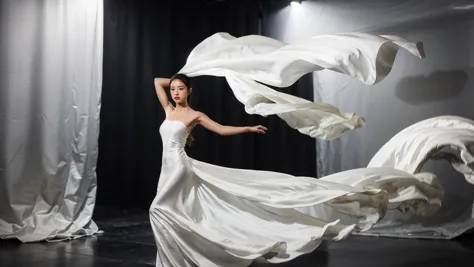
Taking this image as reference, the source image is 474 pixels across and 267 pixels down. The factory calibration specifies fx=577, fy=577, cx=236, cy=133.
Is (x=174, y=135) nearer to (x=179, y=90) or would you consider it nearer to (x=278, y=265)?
(x=179, y=90)

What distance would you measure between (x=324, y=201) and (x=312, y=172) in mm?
2919

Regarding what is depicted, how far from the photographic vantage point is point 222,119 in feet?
21.2

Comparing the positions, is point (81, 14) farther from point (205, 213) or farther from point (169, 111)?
point (205, 213)

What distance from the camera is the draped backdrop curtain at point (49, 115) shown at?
465 cm

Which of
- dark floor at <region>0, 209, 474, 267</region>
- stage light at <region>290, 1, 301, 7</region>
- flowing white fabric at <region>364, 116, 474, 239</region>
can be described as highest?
stage light at <region>290, 1, 301, 7</region>

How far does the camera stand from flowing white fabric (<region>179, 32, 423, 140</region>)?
3.04 metres

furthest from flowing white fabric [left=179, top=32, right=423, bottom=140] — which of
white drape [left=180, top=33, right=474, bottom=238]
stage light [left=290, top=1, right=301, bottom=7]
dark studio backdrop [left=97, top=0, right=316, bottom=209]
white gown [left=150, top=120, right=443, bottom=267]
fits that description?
stage light [left=290, top=1, right=301, bottom=7]

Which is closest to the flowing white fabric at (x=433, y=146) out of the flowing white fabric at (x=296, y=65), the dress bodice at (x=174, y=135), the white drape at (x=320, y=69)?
the white drape at (x=320, y=69)

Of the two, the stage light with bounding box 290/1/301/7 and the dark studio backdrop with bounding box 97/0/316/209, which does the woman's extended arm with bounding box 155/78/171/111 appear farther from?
the stage light with bounding box 290/1/301/7

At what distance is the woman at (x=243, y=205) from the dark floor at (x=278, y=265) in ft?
2.04

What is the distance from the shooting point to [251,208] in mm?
3127

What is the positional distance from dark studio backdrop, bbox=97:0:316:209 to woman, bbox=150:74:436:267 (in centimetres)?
265

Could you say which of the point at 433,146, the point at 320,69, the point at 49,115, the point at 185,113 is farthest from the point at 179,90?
the point at 49,115

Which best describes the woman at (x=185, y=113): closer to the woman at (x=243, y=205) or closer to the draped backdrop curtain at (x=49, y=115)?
the woman at (x=243, y=205)
